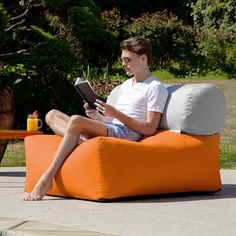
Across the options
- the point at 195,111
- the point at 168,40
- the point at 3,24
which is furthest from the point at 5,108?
the point at 168,40

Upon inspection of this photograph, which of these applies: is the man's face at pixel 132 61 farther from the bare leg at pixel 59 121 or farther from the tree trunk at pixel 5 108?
the tree trunk at pixel 5 108

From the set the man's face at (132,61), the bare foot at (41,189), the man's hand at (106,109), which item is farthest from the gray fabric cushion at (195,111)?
the bare foot at (41,189)

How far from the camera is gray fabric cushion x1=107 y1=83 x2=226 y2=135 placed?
710 centimetres

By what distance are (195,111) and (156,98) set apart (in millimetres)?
343

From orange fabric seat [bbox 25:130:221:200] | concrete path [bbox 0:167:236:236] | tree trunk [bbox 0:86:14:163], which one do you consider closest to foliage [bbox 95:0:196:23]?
tree trunk [bbox 0:86:14:163]

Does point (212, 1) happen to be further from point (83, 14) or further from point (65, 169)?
point (65, 169)

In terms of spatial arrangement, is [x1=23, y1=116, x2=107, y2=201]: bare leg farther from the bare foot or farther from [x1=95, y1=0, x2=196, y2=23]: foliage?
[x1=95, y1=0, x2=196, y2=23]: foliage

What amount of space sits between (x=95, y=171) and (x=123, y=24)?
57.1 ft

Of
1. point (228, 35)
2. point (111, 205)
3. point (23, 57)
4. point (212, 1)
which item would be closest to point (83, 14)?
point (23, 57)

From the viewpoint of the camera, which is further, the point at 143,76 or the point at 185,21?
the point at 185,21

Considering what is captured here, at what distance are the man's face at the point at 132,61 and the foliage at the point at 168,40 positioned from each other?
645 inches

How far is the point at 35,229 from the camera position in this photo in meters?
5.44

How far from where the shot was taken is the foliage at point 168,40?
77.8ft

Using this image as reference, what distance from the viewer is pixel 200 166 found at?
7129 mm
